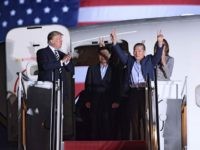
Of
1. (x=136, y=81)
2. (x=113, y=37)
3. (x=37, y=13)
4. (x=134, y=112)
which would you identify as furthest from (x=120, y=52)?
(x=37, y=13)

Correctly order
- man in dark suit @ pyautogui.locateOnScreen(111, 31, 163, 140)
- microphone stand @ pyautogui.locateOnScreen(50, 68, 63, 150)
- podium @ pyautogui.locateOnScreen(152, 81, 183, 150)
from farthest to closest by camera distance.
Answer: man in dark suit @ pyautogui.locateOnScreen(111, 31, 163, 140) → podium @ pyautogui.locateOnScreen(152, 81, 183, 150) → microphone stand @ pyautogui.locateOnScreen(50, 68, 63, 150)

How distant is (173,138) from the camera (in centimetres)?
620

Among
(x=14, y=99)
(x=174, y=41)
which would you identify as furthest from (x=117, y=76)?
(x=14, y=99)

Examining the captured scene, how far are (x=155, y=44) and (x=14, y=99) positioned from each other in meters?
1.60

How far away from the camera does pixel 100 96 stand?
6.33m

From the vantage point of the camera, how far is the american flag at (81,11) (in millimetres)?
6697

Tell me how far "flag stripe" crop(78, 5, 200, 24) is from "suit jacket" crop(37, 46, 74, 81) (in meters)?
0.63

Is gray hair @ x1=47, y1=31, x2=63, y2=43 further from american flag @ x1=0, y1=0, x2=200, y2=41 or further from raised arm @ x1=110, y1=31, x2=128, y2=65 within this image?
raised arm @ x1=110, y1=31, x2=128, y2=65

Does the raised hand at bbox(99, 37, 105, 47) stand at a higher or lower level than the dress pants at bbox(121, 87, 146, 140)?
higher

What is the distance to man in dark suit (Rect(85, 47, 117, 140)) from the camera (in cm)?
630

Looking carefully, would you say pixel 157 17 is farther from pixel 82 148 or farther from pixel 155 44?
pixel 82 148

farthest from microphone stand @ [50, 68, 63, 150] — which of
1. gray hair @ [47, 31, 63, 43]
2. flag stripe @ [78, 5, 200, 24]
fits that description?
flag stripe @ [78, 5, 200, 24]

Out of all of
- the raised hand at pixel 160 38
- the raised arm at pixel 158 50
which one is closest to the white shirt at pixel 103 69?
the raised arm at pixel 158 50

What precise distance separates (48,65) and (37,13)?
32.9 inches
